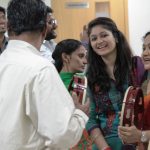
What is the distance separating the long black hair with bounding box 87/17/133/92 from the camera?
2.00 m

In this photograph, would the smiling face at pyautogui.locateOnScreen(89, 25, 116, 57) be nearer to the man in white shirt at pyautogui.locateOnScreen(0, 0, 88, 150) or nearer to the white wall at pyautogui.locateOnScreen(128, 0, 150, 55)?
the man in white shirt at pyautogui.locateOnScreen(0, 0, 88, 150)

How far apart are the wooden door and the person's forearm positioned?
2877 millimetres

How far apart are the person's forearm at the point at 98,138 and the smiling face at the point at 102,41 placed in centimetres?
47

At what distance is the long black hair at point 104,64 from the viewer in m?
2.00

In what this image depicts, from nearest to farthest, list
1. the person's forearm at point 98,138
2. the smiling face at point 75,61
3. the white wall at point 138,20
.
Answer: the person's forearm at point 98,138
the smiling face at point 75,61
the white wall at point 138,20

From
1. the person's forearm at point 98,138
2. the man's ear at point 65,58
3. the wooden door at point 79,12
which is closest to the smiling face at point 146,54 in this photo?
the person's forearm at point 98,138

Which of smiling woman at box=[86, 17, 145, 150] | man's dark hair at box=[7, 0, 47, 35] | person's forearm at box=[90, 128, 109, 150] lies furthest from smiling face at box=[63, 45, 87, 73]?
man's dark hair at box=[7, 0, 47, 35]

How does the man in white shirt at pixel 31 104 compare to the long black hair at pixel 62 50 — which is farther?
the long black hair at pixel 62 50

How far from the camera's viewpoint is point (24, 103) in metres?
1.24

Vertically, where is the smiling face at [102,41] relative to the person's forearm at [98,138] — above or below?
above

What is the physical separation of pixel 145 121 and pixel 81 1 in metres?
3.28

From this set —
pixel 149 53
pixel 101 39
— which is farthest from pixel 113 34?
pixel 149 53

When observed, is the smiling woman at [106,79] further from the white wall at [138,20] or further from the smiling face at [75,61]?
the white wall at [138,20]

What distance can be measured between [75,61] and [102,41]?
56cm
